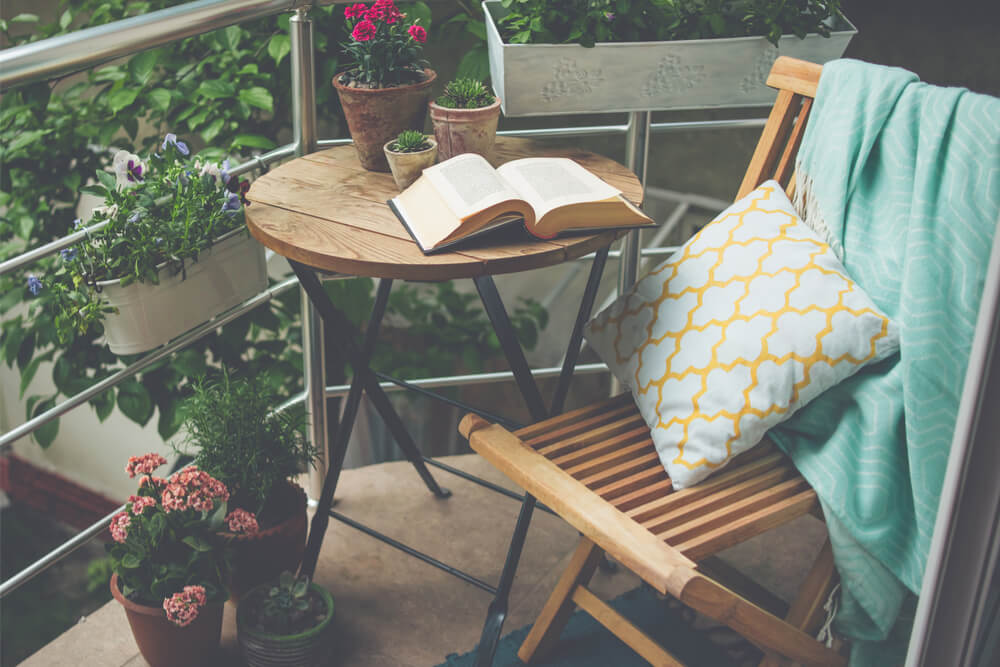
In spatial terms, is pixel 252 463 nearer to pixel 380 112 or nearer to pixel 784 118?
pixel 380 112

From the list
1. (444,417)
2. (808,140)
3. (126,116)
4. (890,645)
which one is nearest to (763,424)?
(890,645)

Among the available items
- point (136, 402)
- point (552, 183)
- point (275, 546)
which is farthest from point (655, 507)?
point (136, 402)

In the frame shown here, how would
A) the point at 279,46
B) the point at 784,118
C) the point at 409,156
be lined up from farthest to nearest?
the point at 279,46, the point at 784,118, the point at 409,156

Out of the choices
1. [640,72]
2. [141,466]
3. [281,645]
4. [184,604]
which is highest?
[640,72]

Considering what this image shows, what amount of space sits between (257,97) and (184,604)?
46.1 inches

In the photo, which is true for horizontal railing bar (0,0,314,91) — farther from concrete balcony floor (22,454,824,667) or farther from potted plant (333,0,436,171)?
concrete balcony floor (22,454,824,667)

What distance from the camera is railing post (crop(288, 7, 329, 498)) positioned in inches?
69.1

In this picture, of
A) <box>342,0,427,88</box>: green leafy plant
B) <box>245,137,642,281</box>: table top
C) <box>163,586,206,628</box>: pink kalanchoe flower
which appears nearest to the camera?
<box>245,137,642,281</box>: table top

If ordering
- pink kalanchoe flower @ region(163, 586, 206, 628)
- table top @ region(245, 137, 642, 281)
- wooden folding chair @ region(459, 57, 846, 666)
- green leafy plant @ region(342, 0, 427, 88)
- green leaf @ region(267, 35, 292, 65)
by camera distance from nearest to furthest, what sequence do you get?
wooden folding chair @ region(459, 57, 846, 666), table top @ region(245, 137, 642, 281), pink kalanchoe flower @ region(163, 586, 206, 628), green leafy plant @ region(342, 0, 427, 88), green leaf @ region(267, 35, 292, 65)

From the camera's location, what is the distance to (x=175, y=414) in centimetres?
218

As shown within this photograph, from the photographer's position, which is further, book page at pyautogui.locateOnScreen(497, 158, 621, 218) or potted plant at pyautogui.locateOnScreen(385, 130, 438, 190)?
potted plant at pyautogui.locateOnScreen(385, 130, 438, 190)

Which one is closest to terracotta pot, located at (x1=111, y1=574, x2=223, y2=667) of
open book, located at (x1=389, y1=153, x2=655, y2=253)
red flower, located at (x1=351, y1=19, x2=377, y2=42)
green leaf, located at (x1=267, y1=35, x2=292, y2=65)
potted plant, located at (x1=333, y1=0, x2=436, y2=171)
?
open book, located at (x1=389, y1=153, x2=655, y2=253)

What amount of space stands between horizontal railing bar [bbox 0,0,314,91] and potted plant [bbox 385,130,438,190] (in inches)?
14.0

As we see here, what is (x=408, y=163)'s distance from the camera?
155 centimetres
